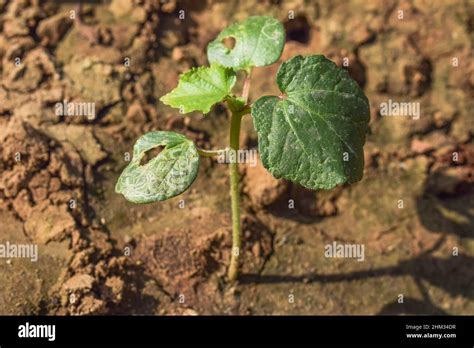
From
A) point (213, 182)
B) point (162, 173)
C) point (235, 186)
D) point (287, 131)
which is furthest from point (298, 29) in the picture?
point (162, 173)

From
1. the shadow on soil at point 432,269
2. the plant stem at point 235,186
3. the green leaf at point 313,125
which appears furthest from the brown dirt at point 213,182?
the green leaf at point 313,125

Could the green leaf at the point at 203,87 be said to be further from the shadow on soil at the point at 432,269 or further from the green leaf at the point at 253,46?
the shadow on soil at the point at 432,269

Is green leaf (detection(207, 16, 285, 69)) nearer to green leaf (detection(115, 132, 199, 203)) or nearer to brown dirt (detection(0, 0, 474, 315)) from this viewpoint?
green leaf (detection(115, 132, 199, 203))

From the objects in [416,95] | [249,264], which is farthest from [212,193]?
[416,95]

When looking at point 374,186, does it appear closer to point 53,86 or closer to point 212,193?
point 212,193

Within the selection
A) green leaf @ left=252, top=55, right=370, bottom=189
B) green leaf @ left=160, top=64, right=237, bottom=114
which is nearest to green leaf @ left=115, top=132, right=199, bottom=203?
green leaf @ left=160, top=64, right=237, bottom=114

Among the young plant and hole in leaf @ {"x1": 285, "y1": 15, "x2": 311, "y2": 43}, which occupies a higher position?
hole in leaf @ {"x1": 285, "y1": 15, "x2": 311, "y2": 43}
